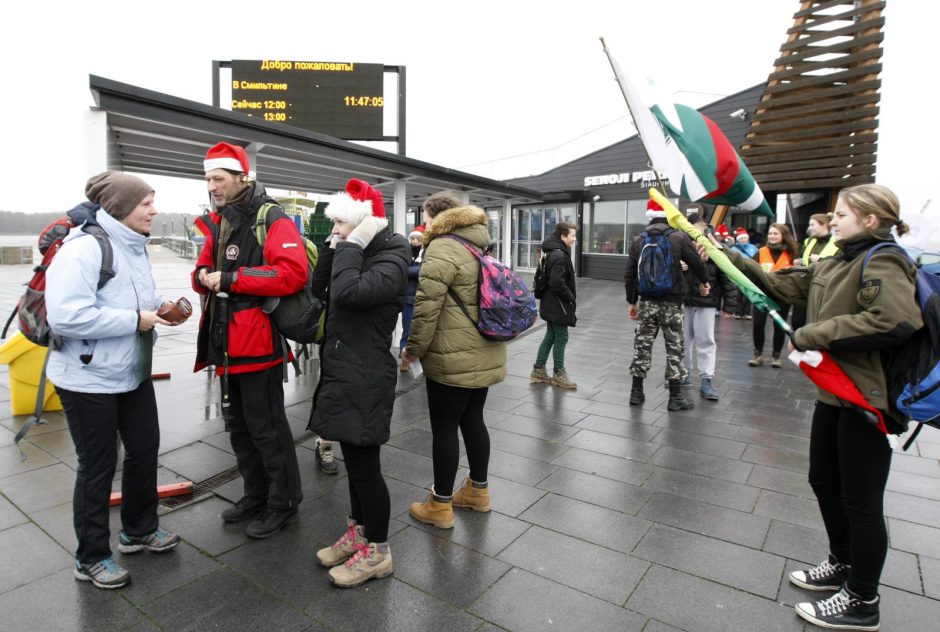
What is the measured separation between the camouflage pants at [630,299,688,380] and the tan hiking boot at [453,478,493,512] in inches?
111

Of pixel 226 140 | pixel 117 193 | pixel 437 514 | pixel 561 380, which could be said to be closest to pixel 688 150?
pixel 437 514

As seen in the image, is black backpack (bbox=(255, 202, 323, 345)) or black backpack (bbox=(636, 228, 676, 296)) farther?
black backpack (bbox=(636, 228, 676, 296))

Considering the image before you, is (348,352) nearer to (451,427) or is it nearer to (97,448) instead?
(451,427)

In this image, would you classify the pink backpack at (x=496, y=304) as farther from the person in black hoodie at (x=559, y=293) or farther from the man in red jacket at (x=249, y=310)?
the person in black hoodie at (x=559, y=293)

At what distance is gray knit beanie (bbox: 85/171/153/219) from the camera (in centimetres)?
276

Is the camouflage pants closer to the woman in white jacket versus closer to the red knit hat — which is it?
the red knit hat

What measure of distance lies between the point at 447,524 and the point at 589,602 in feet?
3.06

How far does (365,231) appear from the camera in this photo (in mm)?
2658

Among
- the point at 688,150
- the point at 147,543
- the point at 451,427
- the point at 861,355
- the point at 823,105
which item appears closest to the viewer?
the point at 861,355

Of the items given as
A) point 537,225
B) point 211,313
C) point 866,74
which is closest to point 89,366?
point 211,313

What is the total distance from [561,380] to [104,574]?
478 cm

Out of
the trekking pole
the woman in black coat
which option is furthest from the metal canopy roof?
the woman in black coat

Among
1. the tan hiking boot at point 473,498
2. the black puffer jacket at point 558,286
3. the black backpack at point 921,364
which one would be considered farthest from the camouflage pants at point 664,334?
the black backpack at point 921,364

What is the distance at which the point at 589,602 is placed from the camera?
2.62 meters
